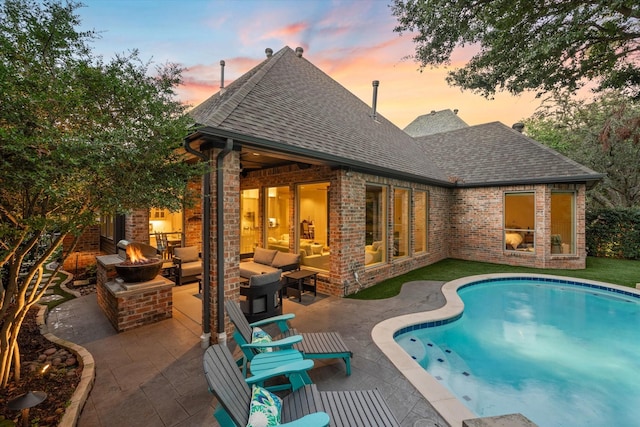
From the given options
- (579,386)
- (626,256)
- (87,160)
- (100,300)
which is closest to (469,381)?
(579,386)

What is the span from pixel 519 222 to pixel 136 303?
13.0 m

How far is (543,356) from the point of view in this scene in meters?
4.59

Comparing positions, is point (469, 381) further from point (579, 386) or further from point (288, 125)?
point (288, 125)

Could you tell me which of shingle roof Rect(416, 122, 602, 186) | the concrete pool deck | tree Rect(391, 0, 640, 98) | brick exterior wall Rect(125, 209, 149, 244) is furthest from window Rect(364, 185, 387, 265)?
brick exterior wall Rect(125, 209, 149, 244)

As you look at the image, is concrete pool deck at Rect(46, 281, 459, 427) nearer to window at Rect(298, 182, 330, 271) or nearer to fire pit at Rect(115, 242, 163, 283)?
fire pit at Rect(115, 242, 163, 283)

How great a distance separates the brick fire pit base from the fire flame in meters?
0.43

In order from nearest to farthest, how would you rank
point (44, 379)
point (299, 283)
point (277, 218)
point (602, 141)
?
point (44, 379), point (299, 283), point (277, 218), point (602, 141)

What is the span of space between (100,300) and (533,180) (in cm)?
1383

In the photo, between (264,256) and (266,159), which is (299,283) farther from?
(266,159)

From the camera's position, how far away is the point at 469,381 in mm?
3848

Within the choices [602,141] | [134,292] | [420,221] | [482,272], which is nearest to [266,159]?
[134,292]

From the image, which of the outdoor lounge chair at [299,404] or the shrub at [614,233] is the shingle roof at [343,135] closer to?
the outdoor lounge chair at [299,404]

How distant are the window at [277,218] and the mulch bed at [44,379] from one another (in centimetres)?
509

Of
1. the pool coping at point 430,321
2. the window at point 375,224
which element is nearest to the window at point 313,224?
the window at point 375,224
